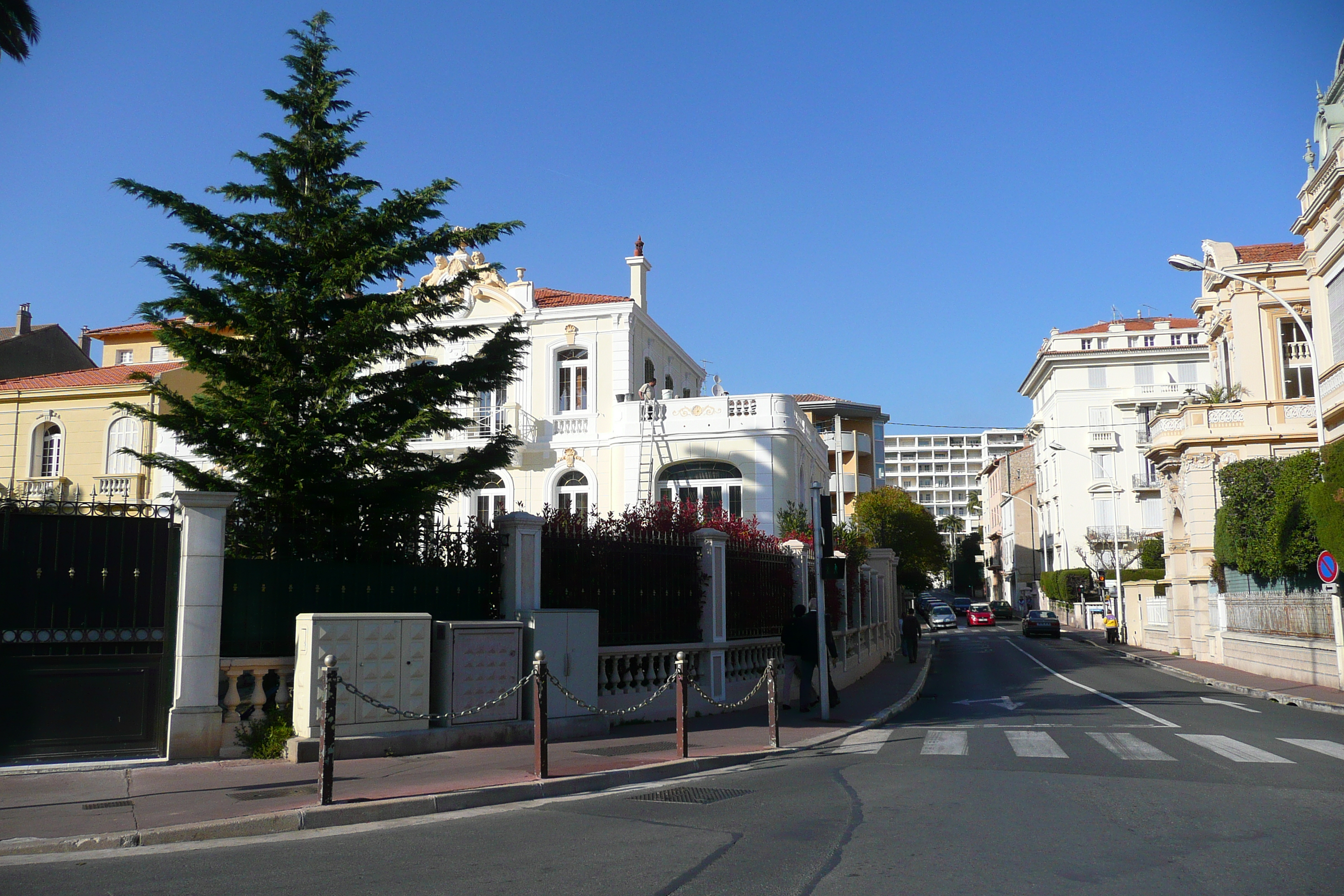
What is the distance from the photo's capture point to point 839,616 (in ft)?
77.8

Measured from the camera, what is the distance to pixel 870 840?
7207 millimetres

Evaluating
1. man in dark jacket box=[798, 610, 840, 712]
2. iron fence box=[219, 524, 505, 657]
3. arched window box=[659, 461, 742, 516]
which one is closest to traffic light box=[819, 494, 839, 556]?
man in dark jacket box=[798, 610, 840, 712]

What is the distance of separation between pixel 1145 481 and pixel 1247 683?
1829 inches

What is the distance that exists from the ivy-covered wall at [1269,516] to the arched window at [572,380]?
60.6 ft

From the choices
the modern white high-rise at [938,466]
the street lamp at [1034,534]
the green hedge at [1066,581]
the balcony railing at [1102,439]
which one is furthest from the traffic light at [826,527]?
the modern white high-rise at [938,466]

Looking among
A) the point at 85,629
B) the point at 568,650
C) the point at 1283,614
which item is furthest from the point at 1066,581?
the point at 85,629

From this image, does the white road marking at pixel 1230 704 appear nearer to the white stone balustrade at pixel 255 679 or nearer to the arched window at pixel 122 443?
the white stone balustrade at pixel 255 679

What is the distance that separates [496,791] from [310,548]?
4.60 m

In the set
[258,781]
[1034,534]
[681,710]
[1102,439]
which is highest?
[1102,439]

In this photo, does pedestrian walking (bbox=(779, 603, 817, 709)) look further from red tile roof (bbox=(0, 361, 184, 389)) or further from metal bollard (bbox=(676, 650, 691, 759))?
red tile roof (bbox=(0, 361, 184, 389))

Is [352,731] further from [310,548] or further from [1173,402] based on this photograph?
[1173,402]

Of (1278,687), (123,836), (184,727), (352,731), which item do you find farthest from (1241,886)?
(1278,687)

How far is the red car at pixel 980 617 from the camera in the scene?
69.6 metres

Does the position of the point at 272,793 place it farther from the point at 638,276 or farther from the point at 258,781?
the point at 638,276
